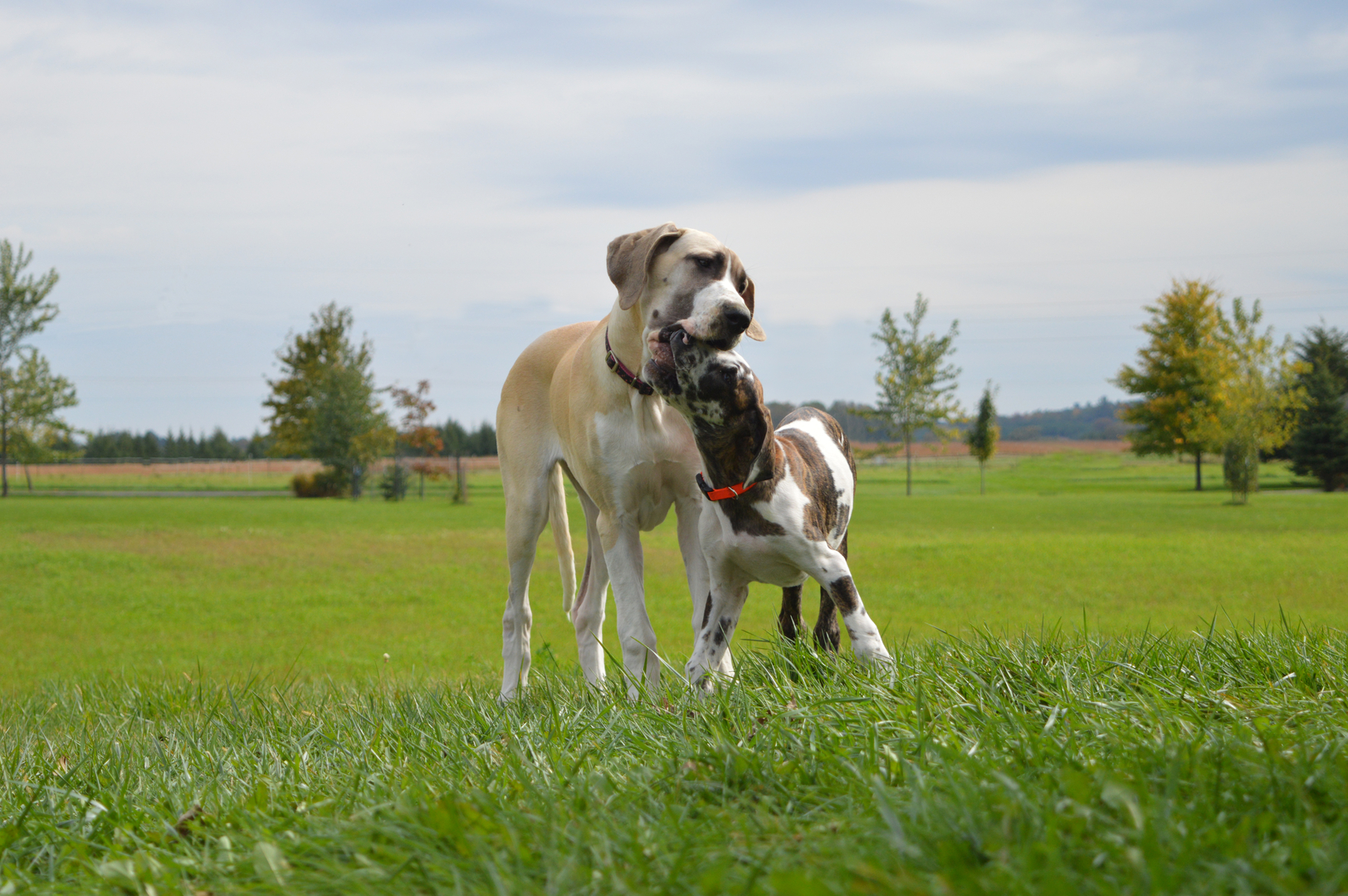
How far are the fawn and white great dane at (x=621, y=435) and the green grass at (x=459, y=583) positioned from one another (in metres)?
1.44

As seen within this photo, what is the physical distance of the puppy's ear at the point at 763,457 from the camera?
3.88m

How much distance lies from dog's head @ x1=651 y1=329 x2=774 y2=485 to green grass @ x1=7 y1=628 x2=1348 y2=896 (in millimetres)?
923

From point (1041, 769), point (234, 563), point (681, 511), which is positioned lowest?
point (234, 563)

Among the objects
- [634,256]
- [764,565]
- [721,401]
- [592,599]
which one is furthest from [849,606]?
[592,599]

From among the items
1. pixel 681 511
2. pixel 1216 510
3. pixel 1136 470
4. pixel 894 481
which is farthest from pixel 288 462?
pixel 681 511

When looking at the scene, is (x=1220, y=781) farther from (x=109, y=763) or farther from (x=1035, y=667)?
(x=109, y=763)

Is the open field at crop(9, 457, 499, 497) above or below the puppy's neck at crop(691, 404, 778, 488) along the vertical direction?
below

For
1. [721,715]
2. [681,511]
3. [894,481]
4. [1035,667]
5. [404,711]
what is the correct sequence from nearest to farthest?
[721,715], [1035,667], [404,711], [681,511], [894,481]

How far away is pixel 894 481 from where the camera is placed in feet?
201

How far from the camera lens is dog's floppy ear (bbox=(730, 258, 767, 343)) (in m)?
4.37

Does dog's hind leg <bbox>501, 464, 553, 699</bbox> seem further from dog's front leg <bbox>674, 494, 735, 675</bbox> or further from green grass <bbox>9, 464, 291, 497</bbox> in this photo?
green grass <bbox>9, 464, 291, 497</bbox>

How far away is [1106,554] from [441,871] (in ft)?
57.5

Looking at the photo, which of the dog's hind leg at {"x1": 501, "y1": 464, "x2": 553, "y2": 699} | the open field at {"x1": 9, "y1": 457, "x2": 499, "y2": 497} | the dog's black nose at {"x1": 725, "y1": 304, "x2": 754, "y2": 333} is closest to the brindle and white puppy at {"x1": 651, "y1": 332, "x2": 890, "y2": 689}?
the dog's black nose at {"x1": 725, "y1": 304, "x2": 754, "y2": 333}

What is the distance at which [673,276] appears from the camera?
4395 millimetres
